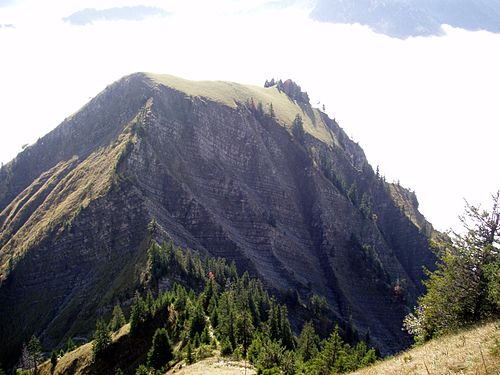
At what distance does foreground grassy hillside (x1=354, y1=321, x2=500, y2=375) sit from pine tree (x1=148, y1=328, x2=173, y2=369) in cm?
4895

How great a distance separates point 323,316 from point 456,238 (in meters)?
140

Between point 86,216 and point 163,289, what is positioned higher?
point 86,216

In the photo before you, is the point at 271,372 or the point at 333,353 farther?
the point at 333,353

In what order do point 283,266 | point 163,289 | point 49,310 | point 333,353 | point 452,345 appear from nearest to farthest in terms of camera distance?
point 452,345, point 333,353, point 163,289, point 49,310, point 283,266

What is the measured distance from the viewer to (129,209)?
172m

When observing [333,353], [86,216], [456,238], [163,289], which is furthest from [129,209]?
[456,238]

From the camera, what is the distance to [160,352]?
2938 inches

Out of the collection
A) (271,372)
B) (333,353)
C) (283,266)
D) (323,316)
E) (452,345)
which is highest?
(452,345)

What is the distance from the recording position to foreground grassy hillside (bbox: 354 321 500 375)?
2450cm

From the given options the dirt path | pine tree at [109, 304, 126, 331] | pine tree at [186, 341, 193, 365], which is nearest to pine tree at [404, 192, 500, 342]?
the dirt path

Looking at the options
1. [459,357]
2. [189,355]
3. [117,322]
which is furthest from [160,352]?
[459,357]

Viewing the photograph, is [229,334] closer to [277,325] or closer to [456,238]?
[277,325]

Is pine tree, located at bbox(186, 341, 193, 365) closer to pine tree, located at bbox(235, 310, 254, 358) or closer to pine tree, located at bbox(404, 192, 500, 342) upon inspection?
pine tree, located at bbox(235, 310, 254, 358)

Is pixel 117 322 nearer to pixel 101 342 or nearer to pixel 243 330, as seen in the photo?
pixel 101 342
